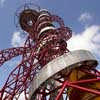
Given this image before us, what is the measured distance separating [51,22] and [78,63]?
43.3ft

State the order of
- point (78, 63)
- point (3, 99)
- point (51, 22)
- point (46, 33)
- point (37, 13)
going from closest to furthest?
point (78, 63) → point (3, 99) → point (46, 33) → point (51, 22) → point (37, 13)

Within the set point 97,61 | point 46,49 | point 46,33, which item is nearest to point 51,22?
point 46,33

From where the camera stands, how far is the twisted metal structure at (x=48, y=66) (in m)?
9.16

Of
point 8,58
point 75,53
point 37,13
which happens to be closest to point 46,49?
point 8,58

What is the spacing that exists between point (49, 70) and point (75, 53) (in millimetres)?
1947

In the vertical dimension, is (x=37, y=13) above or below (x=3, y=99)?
above

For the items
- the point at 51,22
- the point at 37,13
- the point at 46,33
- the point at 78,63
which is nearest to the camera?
the point at 78,63

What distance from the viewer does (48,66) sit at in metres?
9.78

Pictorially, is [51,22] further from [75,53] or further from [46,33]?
[75,53]

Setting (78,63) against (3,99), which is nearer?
(78,63)

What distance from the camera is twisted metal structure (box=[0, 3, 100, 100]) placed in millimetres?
9164

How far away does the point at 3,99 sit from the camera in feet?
52.1

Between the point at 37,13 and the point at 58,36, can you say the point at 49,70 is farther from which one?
the point at 37,13

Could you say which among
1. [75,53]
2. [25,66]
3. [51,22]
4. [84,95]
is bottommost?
[84,95]
